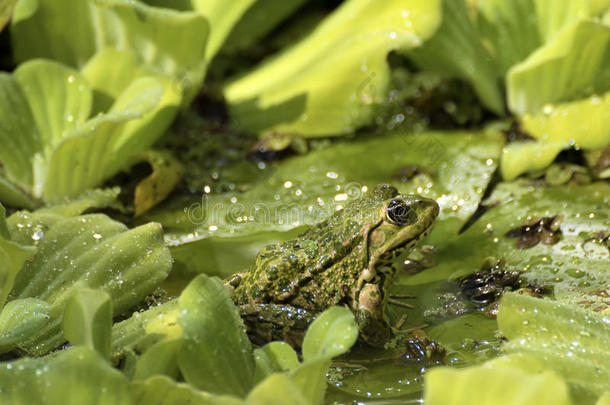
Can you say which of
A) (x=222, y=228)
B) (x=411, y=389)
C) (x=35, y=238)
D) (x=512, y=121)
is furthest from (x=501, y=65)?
(x=35, y=238)

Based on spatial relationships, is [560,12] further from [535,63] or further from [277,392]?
[277,392]

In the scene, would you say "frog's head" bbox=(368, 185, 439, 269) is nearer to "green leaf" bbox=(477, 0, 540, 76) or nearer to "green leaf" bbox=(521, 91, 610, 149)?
"green leaf" bbox=(521, 91, 610, 149)

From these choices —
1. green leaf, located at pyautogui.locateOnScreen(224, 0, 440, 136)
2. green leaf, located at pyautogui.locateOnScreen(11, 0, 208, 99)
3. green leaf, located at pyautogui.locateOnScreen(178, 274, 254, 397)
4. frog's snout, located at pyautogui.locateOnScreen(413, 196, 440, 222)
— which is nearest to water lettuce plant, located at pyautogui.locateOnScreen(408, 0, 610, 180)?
green leaf, located at pyautogui.locateOnScreen(224, 0, 440, 136)

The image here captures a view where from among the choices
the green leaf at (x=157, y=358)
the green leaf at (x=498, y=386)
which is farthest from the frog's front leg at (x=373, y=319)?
the green leaf at (x=498, y=386)

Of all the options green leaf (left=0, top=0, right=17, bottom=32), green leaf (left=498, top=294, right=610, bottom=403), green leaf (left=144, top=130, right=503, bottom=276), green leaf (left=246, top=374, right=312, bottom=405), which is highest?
green leaf (left=0, top=0, right=17, bottom=32)

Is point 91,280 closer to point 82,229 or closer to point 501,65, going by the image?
point 82,229

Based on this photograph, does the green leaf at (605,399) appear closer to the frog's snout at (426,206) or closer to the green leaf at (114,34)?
the frog's snout at (426,206)
